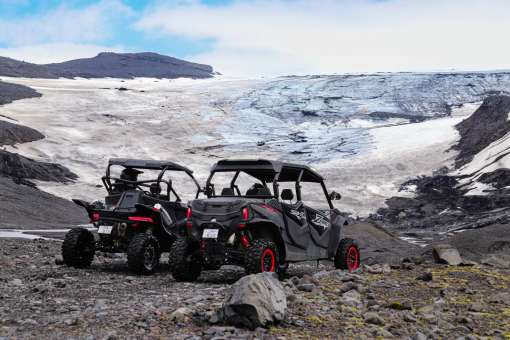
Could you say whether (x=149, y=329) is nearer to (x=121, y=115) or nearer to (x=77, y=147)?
(x=77, y=147)

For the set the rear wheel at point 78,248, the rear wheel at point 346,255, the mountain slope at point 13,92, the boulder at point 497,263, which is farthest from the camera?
the mountain slope at point 13,92

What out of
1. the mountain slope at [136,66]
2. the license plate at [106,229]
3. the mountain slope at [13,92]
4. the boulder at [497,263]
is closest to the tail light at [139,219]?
the license plate at [106,229]

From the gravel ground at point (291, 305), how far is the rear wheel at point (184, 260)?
205mm

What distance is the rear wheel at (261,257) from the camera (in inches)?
333

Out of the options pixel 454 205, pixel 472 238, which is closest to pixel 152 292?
pixel 472 238

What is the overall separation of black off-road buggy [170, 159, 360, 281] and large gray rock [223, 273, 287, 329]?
2.63 m

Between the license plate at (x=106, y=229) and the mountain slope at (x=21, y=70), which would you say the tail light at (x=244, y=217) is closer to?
the license plate at (x=106, y=229)

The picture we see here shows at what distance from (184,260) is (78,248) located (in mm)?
2753

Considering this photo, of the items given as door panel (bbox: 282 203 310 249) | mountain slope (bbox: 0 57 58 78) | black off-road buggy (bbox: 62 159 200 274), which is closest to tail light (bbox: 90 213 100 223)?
black off-road buggy (bbox: 62 159 200 274)

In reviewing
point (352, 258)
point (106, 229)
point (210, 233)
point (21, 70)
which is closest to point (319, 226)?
point (352, 258)

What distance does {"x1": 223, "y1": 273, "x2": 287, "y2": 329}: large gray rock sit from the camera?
18.2 ft

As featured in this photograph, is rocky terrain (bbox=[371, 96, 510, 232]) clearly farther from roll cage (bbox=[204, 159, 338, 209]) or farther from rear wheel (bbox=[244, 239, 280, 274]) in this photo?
rear wheel (bbox=[244, 239, 280, 274])

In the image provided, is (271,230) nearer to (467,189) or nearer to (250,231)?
(250,231)

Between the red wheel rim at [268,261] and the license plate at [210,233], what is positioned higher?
the license plate at [210,233]
